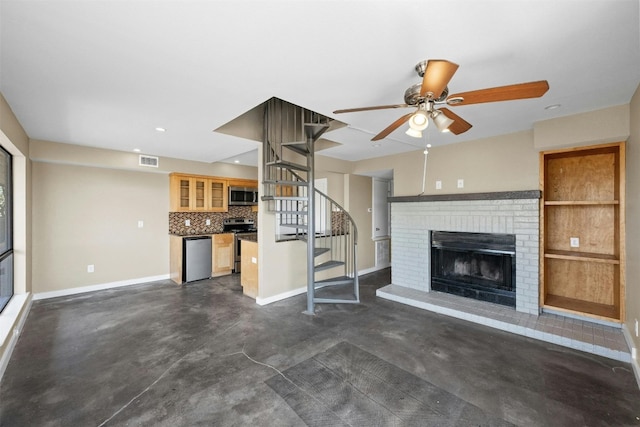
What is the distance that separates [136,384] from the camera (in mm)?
2121

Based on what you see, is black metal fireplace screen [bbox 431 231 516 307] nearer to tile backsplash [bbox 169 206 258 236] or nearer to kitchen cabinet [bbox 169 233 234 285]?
kitchen cabinet [bbox 169 233 234 285]

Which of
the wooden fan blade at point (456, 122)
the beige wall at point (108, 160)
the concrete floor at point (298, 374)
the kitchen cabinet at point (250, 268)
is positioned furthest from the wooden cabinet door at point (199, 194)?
the wooden fan blade at point (456, 122)

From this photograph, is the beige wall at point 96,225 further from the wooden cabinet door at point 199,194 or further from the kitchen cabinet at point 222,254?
the kitchen cabinet at point 222,254

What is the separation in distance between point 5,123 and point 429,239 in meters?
5.13

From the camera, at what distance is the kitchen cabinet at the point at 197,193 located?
5.22m

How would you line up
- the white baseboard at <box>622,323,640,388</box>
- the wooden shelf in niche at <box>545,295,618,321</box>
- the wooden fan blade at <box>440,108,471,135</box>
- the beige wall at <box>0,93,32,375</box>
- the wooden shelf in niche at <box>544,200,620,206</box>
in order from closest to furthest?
the wooden fan blade at <box>440,108,471,135</box>, the white baseboard at <box>622,323,640,388</box>, the wooden shelf in niche at <box>544,200,620,206</box>, the wooden shelf in niche at <box>545,295,618,321</box>, the beige wall at <box>0,93,32,375</box>

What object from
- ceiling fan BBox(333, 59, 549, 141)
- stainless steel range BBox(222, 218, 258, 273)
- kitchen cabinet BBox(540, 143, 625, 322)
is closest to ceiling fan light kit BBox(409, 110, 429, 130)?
ceiling fan BBox(333, 59, 549, 141)

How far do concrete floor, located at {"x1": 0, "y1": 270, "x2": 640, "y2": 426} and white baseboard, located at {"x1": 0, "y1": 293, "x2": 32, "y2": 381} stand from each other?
7cm

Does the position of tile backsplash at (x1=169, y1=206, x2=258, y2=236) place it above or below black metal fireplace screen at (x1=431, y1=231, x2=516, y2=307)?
above

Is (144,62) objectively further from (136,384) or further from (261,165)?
(136,384)

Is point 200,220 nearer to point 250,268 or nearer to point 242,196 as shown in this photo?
point 242,196

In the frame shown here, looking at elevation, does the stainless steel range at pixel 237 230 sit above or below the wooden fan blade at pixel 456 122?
below

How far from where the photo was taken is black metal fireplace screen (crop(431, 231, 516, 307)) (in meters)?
3.47

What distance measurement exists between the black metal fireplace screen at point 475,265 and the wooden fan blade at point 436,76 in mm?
2709
